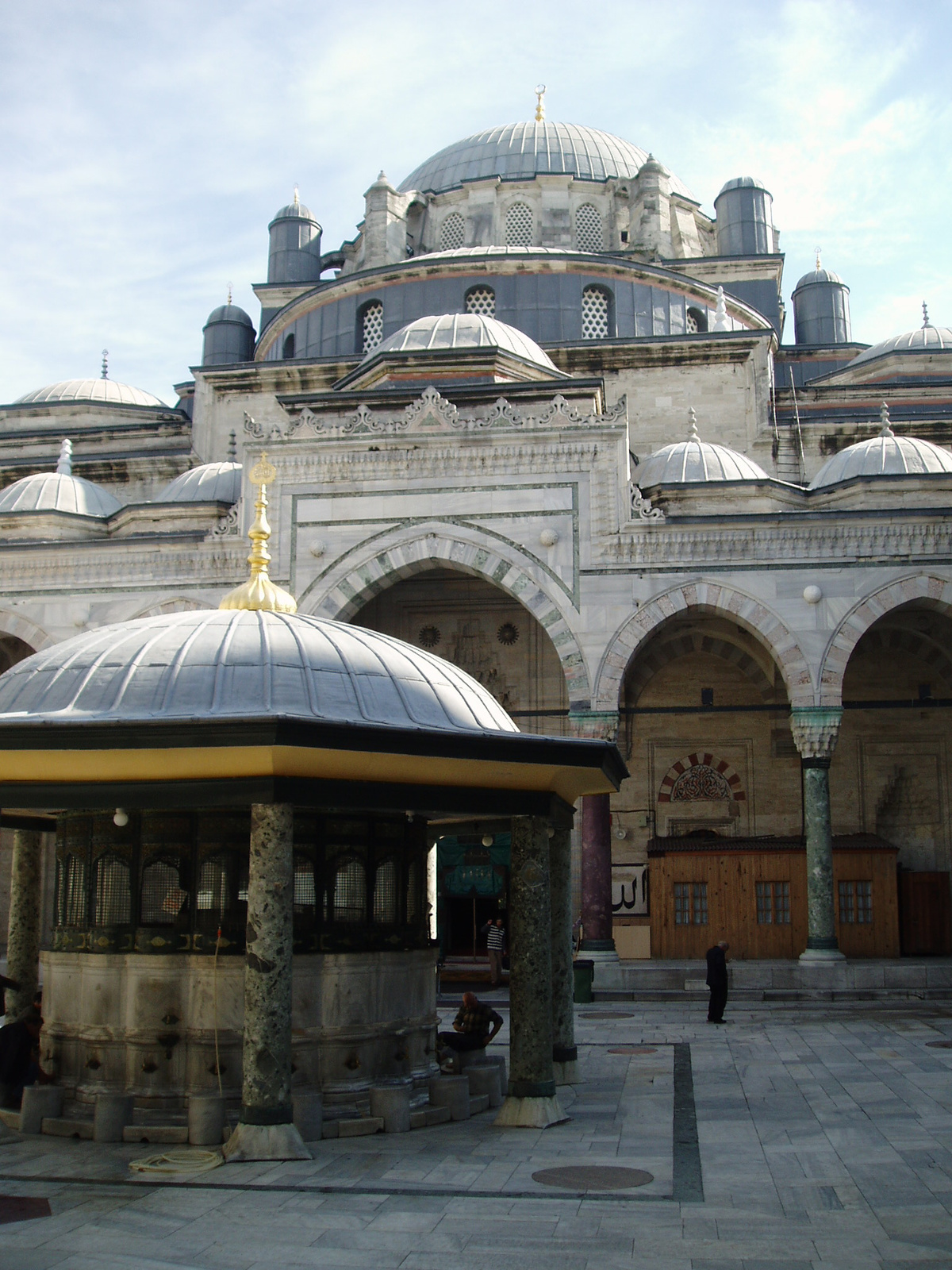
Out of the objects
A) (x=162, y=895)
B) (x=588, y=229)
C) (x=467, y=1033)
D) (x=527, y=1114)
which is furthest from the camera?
(x=588, y=229)

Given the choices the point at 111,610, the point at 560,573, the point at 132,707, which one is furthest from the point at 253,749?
the point at 111,610

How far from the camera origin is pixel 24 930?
8250 millimetres

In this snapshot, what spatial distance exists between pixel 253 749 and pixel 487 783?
1442 mm

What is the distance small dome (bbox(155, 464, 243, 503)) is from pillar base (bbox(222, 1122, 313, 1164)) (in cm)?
1323

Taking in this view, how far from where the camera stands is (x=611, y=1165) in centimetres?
616

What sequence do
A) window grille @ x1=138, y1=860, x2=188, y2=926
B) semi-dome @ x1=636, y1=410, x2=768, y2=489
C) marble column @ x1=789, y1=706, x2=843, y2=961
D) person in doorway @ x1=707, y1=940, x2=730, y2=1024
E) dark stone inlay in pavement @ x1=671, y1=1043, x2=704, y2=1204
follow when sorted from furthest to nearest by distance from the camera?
semi-dome @ x1=636, y1=410, x2=768, y2=489 < marble column @ x1=789, y1=706, x2=843, y2=961 < person in doorway @ x1=707, y1=940, x2=730, y2=1024 < window grille @ x1=138, y1=860, x2=188, y2=926 < dark stone inlay in pavement @ x1=671, y1=1043, x2=704, y2=1204

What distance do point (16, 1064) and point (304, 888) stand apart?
6.65 ft

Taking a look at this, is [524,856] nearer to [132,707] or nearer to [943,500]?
[132,707]

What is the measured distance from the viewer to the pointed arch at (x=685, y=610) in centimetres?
1531

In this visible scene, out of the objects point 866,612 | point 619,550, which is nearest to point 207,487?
point 619,550

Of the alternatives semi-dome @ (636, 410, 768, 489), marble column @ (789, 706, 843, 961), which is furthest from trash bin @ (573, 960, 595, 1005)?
semi-dome @ (636, 410, 768, 489)

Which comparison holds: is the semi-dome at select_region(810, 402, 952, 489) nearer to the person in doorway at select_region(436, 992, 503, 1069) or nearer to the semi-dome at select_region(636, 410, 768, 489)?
the semi-dome at select_region(636, 410, 768, 489)

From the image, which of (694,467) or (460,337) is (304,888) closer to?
(694,467)

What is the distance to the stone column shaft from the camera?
15.4 meters
